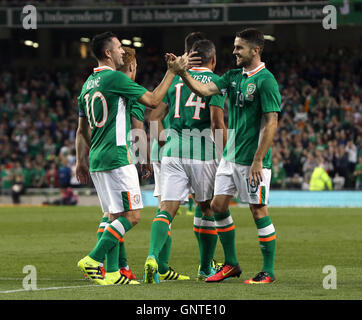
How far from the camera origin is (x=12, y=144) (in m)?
31.3

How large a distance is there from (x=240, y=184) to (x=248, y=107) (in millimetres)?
745

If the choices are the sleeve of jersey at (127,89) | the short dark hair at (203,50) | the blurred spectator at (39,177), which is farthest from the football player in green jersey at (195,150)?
the blurred spectator at (39,177)

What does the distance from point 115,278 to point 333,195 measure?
17.0 m

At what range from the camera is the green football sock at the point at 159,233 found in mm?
7816

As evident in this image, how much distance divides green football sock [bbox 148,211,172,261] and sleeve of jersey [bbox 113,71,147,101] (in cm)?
122

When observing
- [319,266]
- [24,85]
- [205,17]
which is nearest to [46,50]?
[24,85]

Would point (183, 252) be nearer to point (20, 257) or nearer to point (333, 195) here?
point (20, 257)

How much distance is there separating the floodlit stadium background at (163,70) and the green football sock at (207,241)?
620 inches

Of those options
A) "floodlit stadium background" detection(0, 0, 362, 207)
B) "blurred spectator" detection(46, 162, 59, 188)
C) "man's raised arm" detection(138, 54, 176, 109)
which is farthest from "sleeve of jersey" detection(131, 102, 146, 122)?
"blurred spectator" detection(46, 162, 59, 188)

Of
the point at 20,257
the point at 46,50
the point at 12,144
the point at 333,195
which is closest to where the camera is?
the point at 20,257

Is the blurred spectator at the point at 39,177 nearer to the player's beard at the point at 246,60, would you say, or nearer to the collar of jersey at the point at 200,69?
the collar of jersey at the point at 200,69

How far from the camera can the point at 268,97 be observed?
786cm

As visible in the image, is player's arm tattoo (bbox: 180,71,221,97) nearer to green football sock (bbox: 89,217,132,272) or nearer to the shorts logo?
the shorts logo

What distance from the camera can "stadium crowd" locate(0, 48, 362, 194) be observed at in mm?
25812
